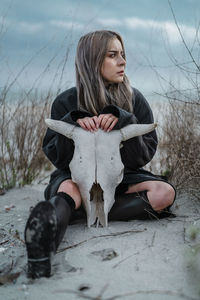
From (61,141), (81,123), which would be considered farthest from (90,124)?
(61,141)

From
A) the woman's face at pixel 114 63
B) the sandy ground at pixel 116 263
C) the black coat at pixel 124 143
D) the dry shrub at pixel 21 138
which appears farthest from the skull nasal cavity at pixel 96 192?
the dry shrub at pixel 21 138

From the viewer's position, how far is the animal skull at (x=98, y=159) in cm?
245

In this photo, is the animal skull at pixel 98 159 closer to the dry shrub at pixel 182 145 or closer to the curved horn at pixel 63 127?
the curved horn at pixel 63 127

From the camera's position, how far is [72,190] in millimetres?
2605

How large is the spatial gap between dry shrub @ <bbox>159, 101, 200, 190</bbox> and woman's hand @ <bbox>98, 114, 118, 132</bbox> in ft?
2.83

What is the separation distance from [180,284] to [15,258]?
3.31 feet

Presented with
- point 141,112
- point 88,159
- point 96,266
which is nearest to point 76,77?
point 141,112

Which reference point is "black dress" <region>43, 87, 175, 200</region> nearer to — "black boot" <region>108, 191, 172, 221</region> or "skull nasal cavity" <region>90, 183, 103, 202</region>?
"black boot" <region>108, 191, 172, 221</region>

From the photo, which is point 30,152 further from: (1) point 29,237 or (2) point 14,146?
(1) point 29,237

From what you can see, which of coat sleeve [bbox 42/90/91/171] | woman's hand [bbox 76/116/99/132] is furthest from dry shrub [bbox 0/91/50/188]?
woman's hand [bbox 76/116/99/132]

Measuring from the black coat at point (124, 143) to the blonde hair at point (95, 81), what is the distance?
16cm

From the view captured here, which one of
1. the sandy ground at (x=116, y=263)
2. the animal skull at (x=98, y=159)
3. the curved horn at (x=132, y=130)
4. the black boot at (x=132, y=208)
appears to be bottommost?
the sandy ground at (x=116, y=263)

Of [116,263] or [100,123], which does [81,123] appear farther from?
[116,263]

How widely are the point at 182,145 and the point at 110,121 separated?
3.76 ft
